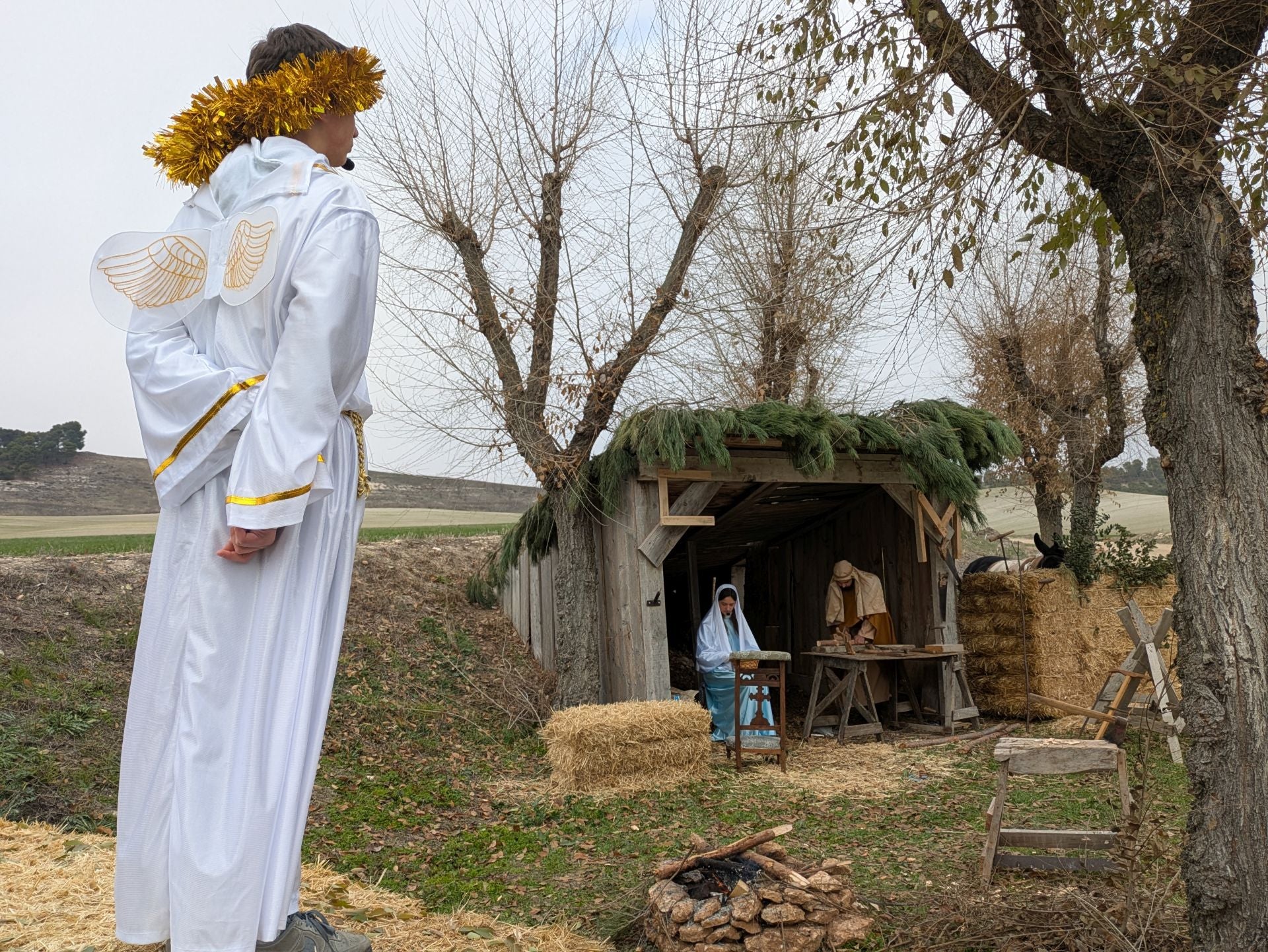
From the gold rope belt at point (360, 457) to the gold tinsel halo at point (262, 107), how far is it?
740mm

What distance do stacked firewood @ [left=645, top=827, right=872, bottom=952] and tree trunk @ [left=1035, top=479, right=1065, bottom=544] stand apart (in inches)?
499

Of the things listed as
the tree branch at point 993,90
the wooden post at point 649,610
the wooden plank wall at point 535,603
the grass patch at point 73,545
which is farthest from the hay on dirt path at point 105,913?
the grass patch at point 73,545

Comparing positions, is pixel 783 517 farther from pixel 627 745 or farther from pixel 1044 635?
pixel 627 745

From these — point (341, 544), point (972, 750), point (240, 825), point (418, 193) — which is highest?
point (418, 193)

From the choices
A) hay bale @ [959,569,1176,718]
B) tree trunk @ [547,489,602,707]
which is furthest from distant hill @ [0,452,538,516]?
Answer: hay bale @ [959,569,1176,718]

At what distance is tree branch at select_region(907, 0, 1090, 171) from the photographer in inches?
132

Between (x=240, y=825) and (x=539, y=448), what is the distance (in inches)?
244

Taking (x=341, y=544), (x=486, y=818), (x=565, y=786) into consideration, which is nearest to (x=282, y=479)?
(x=341, y=544)

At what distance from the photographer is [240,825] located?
220cm

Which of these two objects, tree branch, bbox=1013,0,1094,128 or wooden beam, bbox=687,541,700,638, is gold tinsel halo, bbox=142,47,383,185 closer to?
tree branch, bbox=1013,0,1094,128

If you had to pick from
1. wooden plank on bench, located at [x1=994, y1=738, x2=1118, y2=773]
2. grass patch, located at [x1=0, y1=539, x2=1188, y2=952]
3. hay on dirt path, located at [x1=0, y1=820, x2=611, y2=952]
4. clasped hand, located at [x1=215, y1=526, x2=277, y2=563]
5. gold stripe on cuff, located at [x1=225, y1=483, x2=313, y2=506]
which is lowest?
grass patch, located at [x1=0, y1=539, x2=1188, y2=952]

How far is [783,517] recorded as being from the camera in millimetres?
12289

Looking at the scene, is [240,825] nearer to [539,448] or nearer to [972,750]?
[539,448]

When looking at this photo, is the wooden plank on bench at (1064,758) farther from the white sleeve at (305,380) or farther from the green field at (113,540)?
the green field at (113,540)
